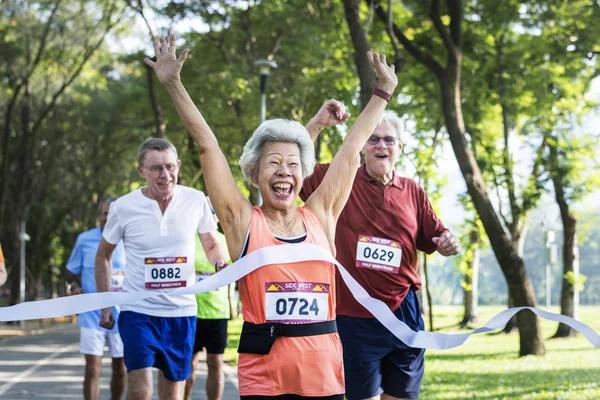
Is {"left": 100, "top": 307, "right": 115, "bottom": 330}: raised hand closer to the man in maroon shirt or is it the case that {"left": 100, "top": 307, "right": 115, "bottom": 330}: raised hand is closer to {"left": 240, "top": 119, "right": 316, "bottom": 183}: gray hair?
the man in maroon shirt

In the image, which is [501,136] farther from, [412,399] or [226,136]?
[412,399]

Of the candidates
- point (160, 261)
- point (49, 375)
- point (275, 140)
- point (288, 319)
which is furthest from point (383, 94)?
point (49, 375)

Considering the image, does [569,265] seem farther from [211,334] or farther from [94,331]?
A: [94,331]

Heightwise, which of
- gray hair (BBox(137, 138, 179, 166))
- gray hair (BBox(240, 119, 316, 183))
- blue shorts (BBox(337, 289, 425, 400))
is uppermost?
gray hair (BBox(137, 138, 179, 166))

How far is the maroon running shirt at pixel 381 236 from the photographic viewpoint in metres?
5.50

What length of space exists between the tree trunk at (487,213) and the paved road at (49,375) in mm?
5135

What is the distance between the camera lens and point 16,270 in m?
34.4

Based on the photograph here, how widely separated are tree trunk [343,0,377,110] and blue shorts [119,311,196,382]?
7.61m

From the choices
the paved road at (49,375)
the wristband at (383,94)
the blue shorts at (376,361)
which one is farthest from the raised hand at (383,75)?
the paved road at (49,375)

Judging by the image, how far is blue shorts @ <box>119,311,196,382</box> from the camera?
20.4ft

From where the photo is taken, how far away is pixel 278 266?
3.69 metres

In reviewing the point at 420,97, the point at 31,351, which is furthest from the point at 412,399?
the point at 420,97

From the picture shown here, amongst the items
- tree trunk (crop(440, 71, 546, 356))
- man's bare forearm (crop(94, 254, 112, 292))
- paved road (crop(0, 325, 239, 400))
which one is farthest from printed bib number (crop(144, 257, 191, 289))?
tree trunk (crop(440, 71, 546, 356))

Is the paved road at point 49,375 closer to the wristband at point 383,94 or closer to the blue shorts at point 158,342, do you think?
the blue shorts at point 158,342
